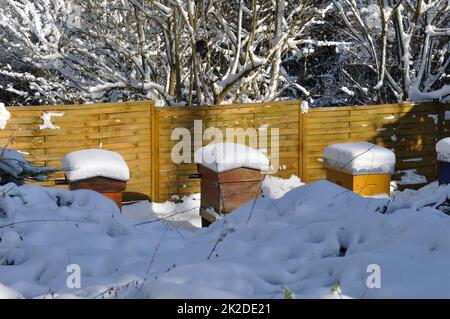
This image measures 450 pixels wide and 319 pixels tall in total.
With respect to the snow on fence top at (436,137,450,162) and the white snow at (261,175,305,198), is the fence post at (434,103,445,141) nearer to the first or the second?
the white snow at (261,175,305,198)

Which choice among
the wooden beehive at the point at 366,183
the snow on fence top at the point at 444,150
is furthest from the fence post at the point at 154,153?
the snow on fence top at the point at 444,150

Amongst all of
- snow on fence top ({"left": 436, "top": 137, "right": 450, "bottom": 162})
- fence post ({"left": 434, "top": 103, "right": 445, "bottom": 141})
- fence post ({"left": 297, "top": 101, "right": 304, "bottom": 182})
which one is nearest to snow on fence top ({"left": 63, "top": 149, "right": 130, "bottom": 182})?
snow on fence top ({"left": 436, "top": 137, "right": 450, "bottom": 162})

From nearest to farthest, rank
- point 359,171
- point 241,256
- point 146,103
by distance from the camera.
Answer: point 241,256
point 359,171
point 146,103

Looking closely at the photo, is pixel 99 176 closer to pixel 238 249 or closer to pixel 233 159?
pixel 233 159

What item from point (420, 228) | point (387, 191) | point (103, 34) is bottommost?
point (387, 191)

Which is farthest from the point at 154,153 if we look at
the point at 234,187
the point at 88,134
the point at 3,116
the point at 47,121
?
the point at 234,187

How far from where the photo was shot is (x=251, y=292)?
378cm

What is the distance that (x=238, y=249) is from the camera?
4762 millimetres

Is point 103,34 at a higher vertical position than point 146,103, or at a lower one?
higher

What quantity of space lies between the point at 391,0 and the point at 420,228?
37.4 ft

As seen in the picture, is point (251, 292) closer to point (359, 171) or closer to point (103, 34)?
point (359, 171)

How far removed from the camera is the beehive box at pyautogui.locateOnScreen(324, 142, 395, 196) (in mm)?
9922

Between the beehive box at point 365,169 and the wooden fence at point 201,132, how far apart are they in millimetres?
2805

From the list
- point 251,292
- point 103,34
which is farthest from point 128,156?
point 251,292
